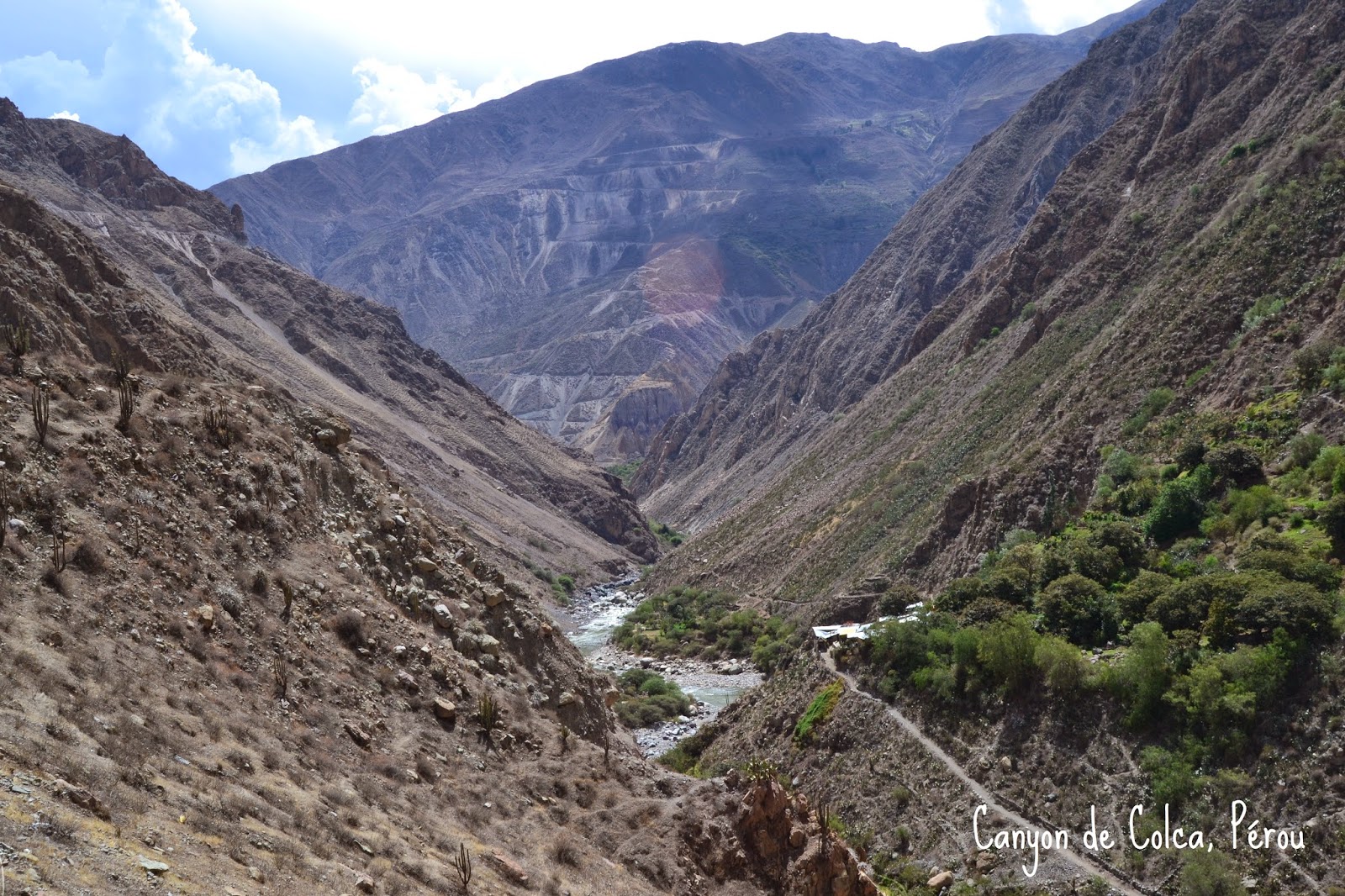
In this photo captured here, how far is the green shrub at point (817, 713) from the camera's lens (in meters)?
32.7

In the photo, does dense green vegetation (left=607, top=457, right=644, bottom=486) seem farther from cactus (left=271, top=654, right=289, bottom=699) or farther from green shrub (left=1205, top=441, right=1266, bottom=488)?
cactus (left=271, top=654, right=289, bottom=699)

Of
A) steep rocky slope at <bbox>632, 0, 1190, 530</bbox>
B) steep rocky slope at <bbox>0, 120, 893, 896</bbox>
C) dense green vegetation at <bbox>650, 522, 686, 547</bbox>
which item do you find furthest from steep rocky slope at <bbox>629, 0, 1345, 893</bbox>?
steep rocky slope at <bbox>632, 0, 1190, 530</bbox>

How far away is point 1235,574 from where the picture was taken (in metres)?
24.9

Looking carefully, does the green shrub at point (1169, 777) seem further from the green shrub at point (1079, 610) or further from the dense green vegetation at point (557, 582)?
the dense green vegetation at point (557, 582)

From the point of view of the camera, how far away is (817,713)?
33062 millimetres

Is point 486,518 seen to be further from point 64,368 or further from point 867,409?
point 64,368

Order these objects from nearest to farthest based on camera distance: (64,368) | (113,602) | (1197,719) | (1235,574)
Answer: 1. (113,602)
2. (64,368)
3. (1197,719)
4. (1235,574)

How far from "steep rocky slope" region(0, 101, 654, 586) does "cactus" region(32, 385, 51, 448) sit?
64.0m

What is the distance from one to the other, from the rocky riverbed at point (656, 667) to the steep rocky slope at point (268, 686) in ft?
57.2

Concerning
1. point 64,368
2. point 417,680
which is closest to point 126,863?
point 417,680

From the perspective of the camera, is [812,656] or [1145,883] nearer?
[1145,883]

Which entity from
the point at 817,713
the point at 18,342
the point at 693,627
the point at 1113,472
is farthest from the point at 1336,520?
the point at 693,627

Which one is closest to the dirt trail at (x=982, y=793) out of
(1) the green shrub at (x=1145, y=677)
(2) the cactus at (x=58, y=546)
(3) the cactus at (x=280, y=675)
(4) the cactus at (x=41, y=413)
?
(1) the green shrub at (x=1145, y=677)

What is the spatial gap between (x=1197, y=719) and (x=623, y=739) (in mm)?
13608
